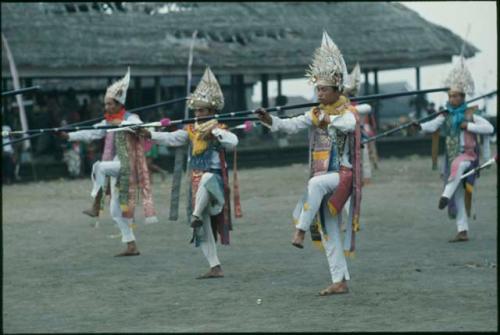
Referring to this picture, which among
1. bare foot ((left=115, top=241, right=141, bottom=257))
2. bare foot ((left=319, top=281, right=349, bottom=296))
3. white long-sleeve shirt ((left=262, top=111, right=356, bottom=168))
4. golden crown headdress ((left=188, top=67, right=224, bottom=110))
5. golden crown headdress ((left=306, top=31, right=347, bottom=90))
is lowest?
bare foot ((left=115, top=241, right=141, bottom=257))

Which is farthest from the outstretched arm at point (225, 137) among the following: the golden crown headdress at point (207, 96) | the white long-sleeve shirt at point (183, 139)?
the golden crown headdress at point (207, 96)

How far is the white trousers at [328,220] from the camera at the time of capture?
999cm

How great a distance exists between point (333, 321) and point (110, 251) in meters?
5.34

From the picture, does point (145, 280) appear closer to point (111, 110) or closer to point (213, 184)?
point (213, 184)

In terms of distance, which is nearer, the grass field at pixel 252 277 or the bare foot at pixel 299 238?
the grass field at pixel 252 277

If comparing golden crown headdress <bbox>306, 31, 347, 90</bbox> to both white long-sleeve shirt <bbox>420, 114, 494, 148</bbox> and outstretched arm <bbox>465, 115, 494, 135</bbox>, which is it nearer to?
white long-sleeve shirt <bbox>420, 114, 494, 148</bbox>

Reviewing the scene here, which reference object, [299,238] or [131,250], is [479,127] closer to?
[131,250]

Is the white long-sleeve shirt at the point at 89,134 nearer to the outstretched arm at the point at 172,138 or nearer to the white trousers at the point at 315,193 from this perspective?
the outstretched arm at the point at 172,138

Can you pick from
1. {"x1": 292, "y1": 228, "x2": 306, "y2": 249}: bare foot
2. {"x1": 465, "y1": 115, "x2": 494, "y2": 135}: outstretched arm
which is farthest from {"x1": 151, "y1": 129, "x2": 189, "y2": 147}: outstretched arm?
{"x1": 465, "y1": 115, "x2": 494, "y2": 135}: outstretched arm

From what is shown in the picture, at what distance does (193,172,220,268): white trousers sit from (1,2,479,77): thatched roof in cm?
1789

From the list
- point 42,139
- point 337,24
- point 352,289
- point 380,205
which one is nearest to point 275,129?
point 352,289

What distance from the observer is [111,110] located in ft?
42.8

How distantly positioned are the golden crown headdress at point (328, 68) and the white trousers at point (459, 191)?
391 centimetres

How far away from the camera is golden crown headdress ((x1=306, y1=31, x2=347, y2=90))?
10.0 meters
